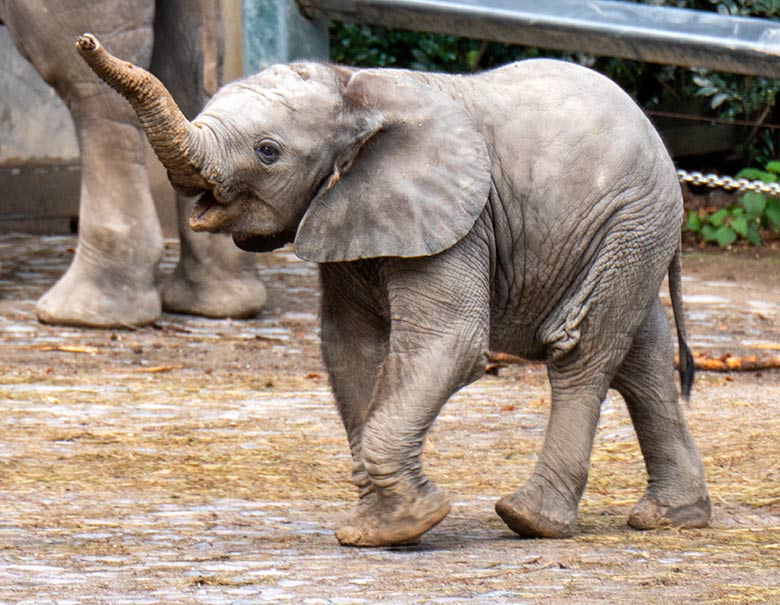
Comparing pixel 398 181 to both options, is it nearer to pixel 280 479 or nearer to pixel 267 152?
pixel 267 152

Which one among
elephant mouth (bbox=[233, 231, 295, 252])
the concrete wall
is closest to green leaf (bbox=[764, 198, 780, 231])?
the concrete wall

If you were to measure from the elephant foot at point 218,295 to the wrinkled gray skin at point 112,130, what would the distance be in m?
0.18

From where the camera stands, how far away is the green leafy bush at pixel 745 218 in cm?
1282

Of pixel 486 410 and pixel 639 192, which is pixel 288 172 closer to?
pixel 639 192

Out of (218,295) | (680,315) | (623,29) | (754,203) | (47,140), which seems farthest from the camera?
(754,203)

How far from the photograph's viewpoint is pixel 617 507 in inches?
225

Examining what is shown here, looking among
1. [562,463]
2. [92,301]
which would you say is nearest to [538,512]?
[562,463]

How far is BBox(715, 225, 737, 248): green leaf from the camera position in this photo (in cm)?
1283

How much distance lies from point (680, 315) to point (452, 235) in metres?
1.19

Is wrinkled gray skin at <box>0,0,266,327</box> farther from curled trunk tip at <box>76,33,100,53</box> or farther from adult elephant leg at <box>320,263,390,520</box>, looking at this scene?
curled trunk tip at <box>76,33,100,53</box>

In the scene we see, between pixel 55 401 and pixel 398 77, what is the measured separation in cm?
301

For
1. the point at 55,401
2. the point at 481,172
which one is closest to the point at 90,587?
the point at 481,172

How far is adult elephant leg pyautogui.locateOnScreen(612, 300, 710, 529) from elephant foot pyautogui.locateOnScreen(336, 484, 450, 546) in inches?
34.8

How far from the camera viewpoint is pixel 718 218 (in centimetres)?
1312
